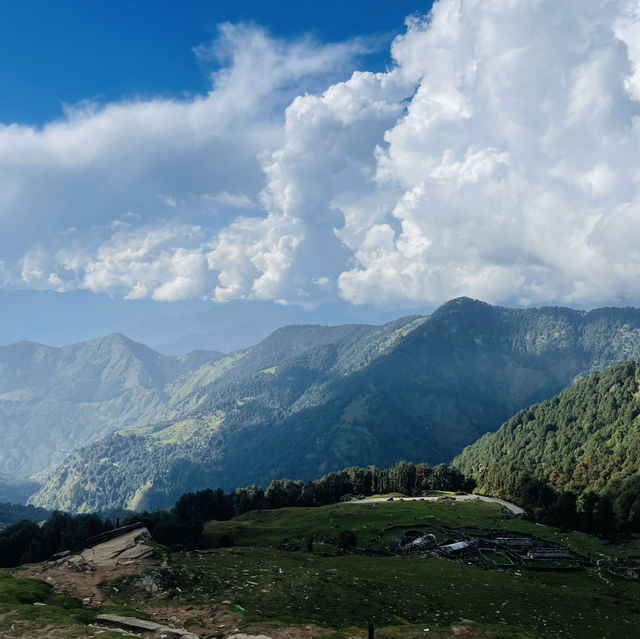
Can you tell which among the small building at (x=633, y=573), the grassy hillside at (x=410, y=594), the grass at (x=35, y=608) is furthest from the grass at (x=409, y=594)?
the grass at (x=35, y=608)

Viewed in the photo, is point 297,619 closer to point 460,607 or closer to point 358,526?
point 460,607

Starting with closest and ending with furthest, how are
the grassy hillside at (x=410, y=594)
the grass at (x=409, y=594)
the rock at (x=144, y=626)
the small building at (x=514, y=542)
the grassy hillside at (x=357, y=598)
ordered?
1. the rock at (x=144, y=626)
2. the grassy hillside at (x=357, y=598)
3. the grassy hillside at (x=410, y=594)
4. the grass at (x=409, y=594)
5. the small building at (x=514, y=542)

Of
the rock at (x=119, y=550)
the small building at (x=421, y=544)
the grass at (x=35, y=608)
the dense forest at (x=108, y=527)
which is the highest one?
the grass at (x=35, y=608)

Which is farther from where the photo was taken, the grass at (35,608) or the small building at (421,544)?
the small building at (421,544)

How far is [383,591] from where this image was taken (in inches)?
1821

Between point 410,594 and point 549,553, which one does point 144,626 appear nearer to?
point 410,594

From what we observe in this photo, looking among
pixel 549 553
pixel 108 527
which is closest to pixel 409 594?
pixel 549 553

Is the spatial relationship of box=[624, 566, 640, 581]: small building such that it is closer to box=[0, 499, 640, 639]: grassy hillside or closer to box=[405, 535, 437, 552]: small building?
box=[0, 499, 640, 639]: grassy hillside

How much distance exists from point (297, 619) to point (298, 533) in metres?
89.7

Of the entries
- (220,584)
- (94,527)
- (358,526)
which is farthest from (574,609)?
(94,527)

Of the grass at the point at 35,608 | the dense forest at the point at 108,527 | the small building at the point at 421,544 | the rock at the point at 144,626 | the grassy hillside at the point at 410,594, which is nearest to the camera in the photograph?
the grass at the point at 35,608

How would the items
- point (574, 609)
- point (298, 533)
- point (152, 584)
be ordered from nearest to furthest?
point (152, 584) < point (574, 609) < point (298, 533)

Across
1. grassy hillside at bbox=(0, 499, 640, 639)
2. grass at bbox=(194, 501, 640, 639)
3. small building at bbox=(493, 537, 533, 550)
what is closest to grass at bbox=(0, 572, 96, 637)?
grassy hillside at bbox=(0, 499, 640, 639)

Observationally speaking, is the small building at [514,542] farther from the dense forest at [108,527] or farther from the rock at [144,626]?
the rock at [144,626]
